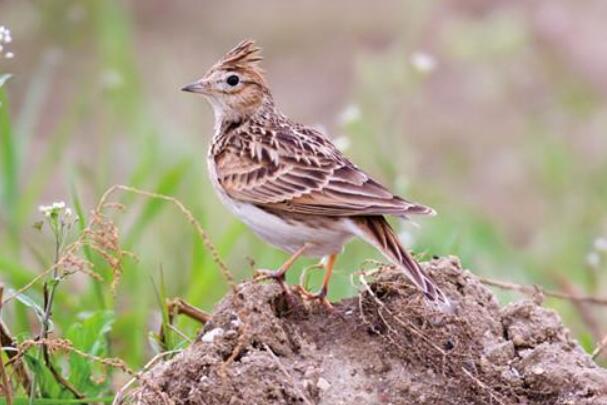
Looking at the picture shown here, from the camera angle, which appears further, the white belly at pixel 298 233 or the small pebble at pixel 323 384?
the white belly at pixel 298 233

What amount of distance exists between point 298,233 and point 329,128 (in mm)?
7540

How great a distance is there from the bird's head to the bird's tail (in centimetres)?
125

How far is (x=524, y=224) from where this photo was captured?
12.3m

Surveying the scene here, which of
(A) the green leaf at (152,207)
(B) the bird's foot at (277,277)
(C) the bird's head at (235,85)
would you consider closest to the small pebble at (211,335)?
(B) the bird's foot at (277,277)

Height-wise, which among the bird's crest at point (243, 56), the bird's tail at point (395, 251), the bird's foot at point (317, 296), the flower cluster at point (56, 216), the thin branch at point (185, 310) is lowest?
the thin branch at point (185, 310)

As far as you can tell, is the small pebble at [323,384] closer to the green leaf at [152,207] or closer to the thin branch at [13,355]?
the thin branch at [13,355]

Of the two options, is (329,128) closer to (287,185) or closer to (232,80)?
(232,80)

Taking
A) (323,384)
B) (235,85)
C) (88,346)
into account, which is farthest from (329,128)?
(323,384)

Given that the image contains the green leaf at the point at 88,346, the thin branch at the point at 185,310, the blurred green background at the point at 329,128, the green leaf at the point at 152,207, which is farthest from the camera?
the blurred green background at the point at 329,128

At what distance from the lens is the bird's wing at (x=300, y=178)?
5.93m

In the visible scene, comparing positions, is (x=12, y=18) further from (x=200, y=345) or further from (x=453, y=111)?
(x=200, y=345)

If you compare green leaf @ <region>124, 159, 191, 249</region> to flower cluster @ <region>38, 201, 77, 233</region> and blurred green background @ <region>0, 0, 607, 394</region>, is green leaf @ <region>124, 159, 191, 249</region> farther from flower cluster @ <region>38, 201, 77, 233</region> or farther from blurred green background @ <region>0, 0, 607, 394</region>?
flower cluster @ <region>38, 201, 77, 233</region>

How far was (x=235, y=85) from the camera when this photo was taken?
23.1 ft

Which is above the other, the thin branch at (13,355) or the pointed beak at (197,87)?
the pointed beak at (197,87)
